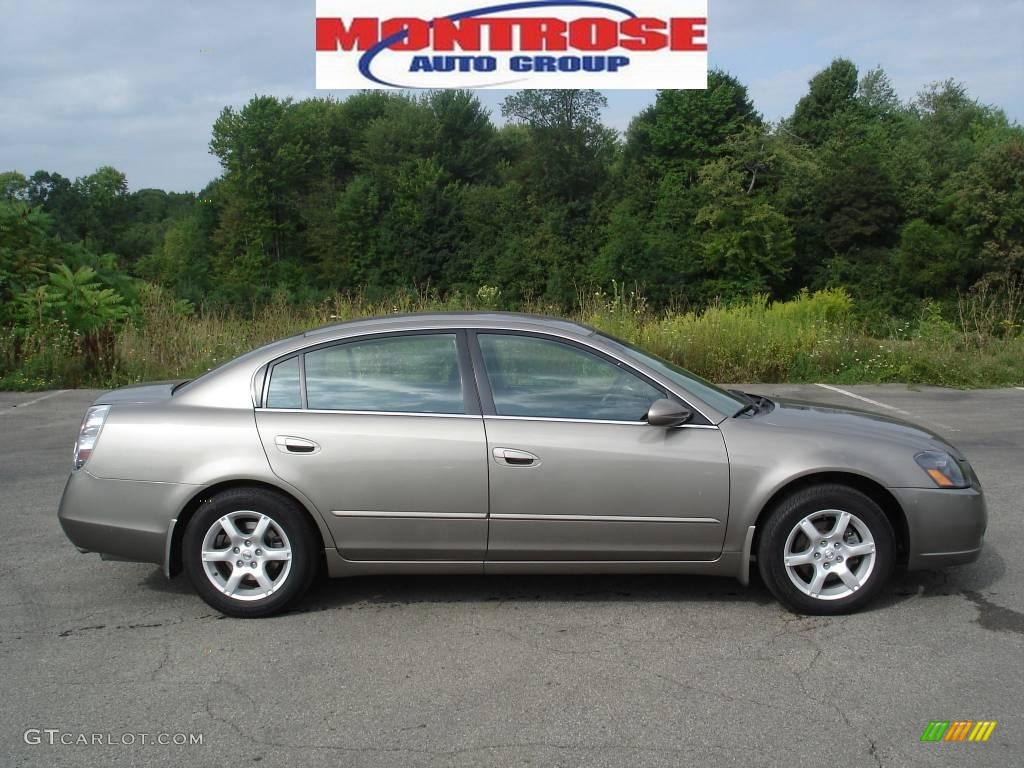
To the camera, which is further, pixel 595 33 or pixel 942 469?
pixel 595 33

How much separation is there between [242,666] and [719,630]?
2.19 metres

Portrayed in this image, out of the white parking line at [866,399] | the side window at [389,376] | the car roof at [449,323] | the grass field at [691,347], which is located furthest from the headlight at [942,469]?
the grass field at [691,347]

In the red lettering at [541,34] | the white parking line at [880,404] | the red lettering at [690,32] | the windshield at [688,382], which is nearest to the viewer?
the windshield at [688,382]

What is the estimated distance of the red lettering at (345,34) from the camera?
2070cm

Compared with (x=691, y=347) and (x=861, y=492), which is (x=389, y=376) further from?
(x=691, y=347)

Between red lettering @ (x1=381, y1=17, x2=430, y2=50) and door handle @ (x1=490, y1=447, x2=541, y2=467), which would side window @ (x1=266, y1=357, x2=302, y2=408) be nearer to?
door handle @ (x1=490, y1=447, x2=541, y2=467)

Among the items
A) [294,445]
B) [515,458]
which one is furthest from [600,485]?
[294,445]

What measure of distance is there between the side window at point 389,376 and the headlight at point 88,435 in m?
1.07

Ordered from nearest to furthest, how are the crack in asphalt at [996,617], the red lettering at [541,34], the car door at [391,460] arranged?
the crack in asphalt at [996,617] → the car door at [391,460] → the red lettering at [541,34]

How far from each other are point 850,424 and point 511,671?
2193 mm

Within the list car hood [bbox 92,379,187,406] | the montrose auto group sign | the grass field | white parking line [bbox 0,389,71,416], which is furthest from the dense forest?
car hood [bbox 92,379,187,406]

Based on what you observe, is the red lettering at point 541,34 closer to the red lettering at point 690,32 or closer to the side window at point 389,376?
the red lettering at point 690,32

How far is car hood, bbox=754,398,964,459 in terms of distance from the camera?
495cm

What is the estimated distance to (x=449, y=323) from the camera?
5137 millimetres
